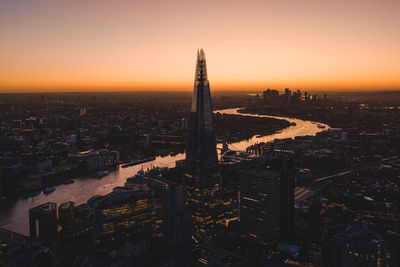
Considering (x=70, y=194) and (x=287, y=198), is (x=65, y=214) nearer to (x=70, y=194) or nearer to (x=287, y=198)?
(x=70, y=194)

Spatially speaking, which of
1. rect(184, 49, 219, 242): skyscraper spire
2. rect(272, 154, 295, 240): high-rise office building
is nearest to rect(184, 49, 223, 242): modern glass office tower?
rect(184, 49, 219, 242): skyscraper spire

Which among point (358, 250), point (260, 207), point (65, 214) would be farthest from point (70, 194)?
point (358, 250)

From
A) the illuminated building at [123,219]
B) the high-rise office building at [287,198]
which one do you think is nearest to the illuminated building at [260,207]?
the high-rise office building at [287,198]

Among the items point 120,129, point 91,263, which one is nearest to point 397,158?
point 91,263

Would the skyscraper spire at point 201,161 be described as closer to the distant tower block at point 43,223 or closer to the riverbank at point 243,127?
the distant tower block at point 43,223

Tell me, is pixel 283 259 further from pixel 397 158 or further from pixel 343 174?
pixel 397 158

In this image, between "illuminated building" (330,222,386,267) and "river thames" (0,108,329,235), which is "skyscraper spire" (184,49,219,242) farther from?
"river thames" (0,108,329,235)
